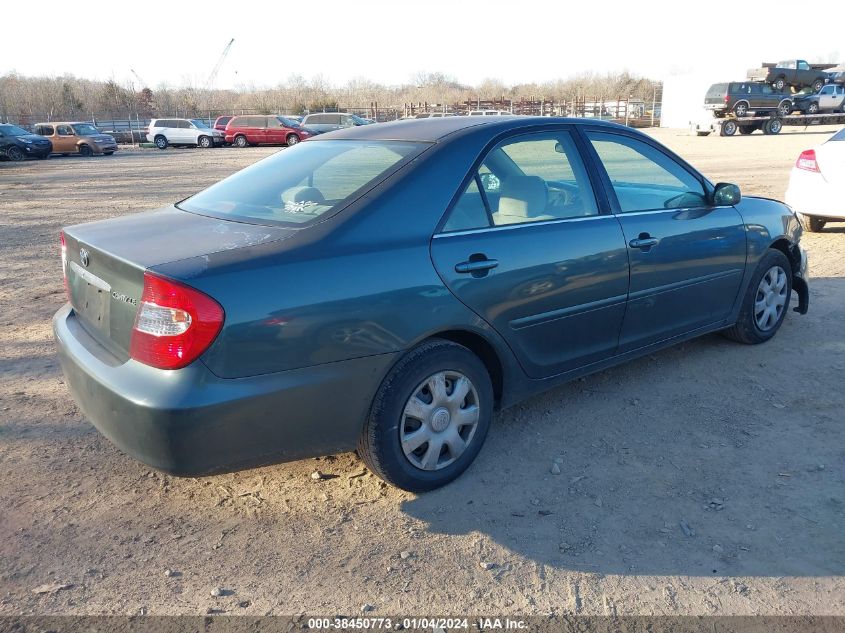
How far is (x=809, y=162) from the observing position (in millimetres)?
8461

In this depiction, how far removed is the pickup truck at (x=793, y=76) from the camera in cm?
3806

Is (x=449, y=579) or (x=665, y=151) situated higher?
(x=665, y=151)

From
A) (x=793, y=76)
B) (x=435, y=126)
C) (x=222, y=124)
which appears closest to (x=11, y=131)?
(x=222, y=124)

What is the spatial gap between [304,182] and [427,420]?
54.0 inches

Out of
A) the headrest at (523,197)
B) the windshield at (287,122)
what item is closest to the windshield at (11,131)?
the windshield at (287,122)

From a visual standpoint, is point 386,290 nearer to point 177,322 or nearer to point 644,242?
point 177,322

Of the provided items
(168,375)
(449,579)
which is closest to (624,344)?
(449,579)

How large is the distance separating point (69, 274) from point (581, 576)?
2660 mm

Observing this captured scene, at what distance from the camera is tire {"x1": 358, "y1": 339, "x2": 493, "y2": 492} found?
9.71 feet

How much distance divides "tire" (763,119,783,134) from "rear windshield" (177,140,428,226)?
3689 cm

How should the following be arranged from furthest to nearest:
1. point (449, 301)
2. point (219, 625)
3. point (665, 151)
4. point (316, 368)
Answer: point (665, 151) < point (449, 301) < point (316, 368) < point (219, 625)

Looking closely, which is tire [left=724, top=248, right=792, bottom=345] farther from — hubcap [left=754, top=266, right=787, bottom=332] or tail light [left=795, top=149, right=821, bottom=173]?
tail light [left=795, top=149, right=821, bottom=173]

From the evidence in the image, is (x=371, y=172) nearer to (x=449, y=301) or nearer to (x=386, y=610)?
(x=449, y=301)

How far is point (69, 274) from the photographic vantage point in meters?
3.32
